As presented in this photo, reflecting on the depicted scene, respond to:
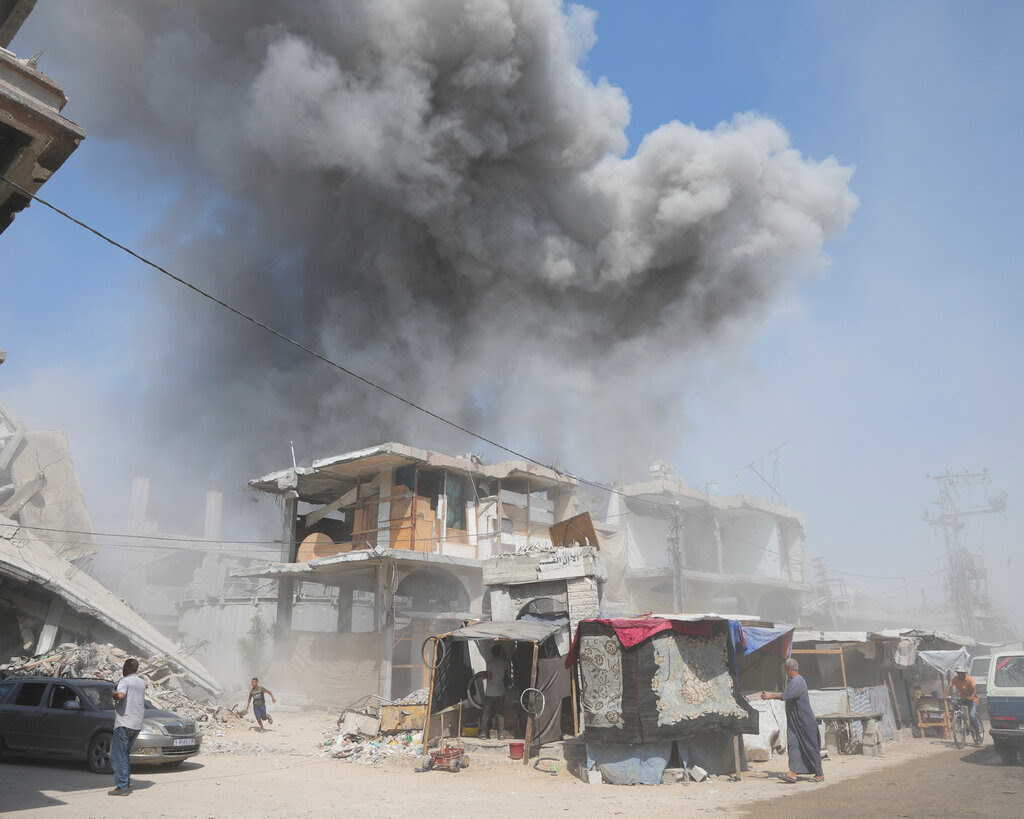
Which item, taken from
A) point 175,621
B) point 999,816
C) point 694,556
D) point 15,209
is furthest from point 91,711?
point 175,621

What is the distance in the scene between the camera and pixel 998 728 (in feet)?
33.5

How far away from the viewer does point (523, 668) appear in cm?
1306

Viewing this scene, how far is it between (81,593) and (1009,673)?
2098cm

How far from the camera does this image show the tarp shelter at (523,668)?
37.8ft

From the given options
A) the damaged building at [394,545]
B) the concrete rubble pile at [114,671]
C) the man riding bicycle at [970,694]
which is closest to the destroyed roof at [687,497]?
the damaged building at [394,545]

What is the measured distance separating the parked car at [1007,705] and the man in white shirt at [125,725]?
37.5 ft

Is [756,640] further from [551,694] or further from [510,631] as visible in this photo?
[510,631]

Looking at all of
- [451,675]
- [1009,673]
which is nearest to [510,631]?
[451,675]

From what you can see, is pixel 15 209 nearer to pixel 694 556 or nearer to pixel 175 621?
pixel 694 556

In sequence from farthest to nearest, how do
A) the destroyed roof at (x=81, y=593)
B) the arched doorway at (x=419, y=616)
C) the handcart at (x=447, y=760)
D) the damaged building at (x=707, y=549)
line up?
the damaged building at (x=707, y=549) → the arched doorway at (x=419, y=616) → the destroyed roof at (x=81, y=593) → the handcart at (x=447, y=760)

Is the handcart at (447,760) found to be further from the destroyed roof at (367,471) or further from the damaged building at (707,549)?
the damaged building at (707,549)

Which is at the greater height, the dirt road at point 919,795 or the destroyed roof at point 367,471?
the destroyed roof at point 367,471

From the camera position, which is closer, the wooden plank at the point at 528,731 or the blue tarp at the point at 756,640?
the blue tarp at the point at 756,640

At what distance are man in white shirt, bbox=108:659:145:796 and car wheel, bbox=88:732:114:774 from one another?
1833 mm
